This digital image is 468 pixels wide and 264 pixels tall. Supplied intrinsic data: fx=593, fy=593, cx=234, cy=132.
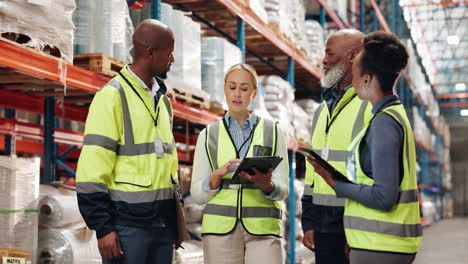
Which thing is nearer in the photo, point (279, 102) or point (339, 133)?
point (339, 133)

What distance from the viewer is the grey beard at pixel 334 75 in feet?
11.4

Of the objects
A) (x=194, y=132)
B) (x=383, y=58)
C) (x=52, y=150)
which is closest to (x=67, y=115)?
(x=52, y=150)

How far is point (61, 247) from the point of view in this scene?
3.84 metres

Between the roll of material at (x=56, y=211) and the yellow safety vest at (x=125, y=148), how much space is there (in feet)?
3.84

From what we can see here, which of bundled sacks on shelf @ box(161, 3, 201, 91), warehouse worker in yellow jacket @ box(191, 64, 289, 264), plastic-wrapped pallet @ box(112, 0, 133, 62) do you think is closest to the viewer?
warehouse worker in yellow jacket @ box(191, 64, 289, 264)

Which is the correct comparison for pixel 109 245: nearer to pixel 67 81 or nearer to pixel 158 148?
pixel 158 148

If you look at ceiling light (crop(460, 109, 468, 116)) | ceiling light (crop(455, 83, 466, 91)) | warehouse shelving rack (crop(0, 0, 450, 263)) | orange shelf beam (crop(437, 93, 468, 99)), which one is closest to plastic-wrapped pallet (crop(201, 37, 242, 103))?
warehouse shelving rack (crop(0, 0, 450, 263))

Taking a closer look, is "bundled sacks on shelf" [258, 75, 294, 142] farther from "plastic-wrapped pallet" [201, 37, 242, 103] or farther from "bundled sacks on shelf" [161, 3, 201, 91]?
"bundled sacks on shelf" [161, 3, 201, 91]

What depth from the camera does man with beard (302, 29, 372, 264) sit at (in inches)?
129

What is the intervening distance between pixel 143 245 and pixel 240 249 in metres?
0.61

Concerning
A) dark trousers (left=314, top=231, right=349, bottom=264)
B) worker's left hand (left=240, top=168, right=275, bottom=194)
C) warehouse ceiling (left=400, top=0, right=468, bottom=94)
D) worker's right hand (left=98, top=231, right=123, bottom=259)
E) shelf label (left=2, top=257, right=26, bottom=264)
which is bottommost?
shelf label (left=2, top=257, right=26, bottom=264)

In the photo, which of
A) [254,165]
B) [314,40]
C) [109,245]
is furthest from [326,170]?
[314,40]

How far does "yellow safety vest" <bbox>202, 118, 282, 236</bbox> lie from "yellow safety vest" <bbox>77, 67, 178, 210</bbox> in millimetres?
332

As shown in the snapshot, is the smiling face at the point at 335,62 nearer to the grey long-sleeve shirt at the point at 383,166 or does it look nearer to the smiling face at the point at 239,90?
the smiling face at the point at 239,90
